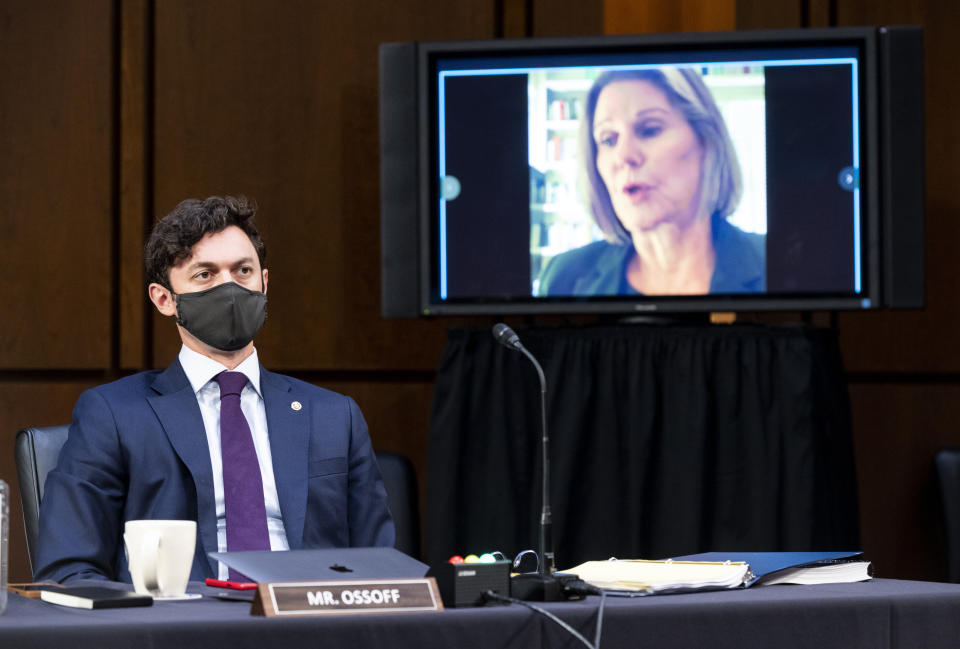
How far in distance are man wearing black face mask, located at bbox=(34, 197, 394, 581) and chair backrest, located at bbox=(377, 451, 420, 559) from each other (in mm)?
207

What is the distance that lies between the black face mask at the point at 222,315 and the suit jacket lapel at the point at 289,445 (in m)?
0.11

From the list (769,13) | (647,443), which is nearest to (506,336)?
(647,443)

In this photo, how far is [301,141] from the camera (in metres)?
3.56

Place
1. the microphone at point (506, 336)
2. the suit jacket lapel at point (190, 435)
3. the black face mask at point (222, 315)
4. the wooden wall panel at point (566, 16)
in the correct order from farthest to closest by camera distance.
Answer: the wooden wall panel at point (566, 16) < the black face mask at point (222, 315) < the suit jacket lapel at point (190, 435) < the microphone at point (506, 336)

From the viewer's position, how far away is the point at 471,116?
123 inches

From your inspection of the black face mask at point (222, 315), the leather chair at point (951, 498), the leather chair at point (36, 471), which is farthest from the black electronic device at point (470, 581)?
the leather chair at point (951, 498)

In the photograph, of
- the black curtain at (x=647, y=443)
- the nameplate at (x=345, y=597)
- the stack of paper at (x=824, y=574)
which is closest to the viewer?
the nameplate at (x=345, y=597)

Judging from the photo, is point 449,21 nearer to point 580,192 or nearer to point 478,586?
point 580,192

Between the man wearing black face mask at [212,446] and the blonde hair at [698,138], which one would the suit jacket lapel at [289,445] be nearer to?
the man wearing black face mask at [212,446]

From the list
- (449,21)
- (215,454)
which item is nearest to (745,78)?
(449,21)

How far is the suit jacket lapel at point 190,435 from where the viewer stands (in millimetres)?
1980

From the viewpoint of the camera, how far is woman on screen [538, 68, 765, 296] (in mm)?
3055

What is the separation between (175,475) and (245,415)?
0.17 m

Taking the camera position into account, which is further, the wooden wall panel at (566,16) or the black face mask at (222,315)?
the wooden wall panel at (566,16)
